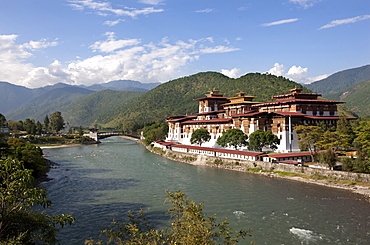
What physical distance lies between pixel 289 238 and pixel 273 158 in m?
29.6

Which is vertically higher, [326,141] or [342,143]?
[326,141]

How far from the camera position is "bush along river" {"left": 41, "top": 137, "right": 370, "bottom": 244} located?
1008 inches

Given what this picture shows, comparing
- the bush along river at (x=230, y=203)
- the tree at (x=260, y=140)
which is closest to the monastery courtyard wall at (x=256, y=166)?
the bush along river at (x=230, y=203)

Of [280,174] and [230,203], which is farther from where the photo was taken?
[280,174]

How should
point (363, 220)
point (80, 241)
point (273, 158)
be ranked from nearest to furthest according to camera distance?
point (80, 241), point (363, 220), point (273, 158)

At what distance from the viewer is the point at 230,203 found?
3366 centimetres

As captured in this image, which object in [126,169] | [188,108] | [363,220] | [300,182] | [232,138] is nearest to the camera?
Result: [363,220]

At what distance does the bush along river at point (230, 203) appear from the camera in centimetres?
2559

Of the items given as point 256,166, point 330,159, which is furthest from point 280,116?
point 330,159

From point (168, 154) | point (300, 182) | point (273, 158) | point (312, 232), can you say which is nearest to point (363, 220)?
point (312, 232)

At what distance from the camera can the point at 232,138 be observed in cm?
6425

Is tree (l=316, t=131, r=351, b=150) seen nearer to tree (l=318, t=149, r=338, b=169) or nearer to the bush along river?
tree (l=318, t=149, r=338, b=169)

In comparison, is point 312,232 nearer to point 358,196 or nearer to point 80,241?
point 358,196

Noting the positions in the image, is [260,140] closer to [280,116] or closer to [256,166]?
[256,166]
